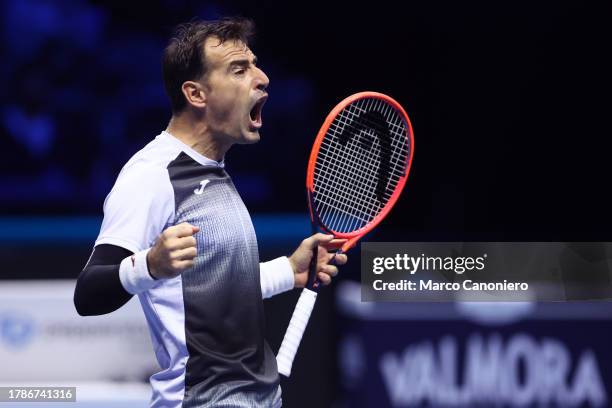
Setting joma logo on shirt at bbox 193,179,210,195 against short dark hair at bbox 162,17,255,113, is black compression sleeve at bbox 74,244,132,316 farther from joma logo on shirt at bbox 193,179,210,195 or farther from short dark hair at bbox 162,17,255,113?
short dark hair at bbox 162,17,255,113

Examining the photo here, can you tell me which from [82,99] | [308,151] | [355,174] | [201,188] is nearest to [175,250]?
[201,188]

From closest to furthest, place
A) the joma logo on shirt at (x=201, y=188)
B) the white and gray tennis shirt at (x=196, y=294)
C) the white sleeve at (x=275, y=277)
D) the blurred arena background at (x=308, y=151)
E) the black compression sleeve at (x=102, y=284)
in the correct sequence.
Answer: the black compression sleeve at (x=102, y=284) → the white and gray tennis shirt at (x=196, y=294) → the joma logo on shirt at (x=201, y=188) → the white sleeve at (x=275, y=277) → the blurred arena background at (x=308, y=151)

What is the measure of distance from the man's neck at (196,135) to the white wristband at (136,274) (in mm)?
423

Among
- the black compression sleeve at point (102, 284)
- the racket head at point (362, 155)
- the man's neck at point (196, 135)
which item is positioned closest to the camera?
the black compression sleeve at point (102, 284)

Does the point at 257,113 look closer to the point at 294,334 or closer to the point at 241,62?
the point at 241,62

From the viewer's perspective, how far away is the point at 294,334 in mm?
2602

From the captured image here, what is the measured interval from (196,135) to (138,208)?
0.33 metres

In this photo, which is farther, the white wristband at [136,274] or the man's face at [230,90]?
the man's face at [230,90]

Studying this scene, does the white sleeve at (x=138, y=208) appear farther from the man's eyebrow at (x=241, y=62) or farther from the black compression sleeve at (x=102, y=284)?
the man's eyebrow at (x=241, y=62)

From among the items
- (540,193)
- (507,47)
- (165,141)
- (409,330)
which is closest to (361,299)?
(409,330)

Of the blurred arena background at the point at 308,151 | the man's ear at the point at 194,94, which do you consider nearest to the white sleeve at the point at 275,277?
the man's ear at the point at 194,94

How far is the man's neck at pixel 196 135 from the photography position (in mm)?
2561

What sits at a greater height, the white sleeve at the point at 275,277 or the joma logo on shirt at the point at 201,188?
the joma logo on shirt at the point at 201,188

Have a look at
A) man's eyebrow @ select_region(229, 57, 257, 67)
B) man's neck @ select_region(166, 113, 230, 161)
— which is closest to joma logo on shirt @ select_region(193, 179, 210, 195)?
man's neck @ select_region(166, 113, 230, 161)
